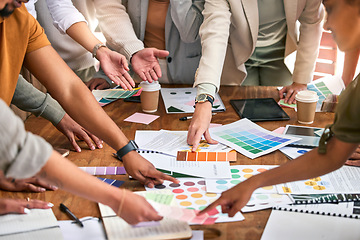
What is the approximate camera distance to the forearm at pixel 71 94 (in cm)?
139

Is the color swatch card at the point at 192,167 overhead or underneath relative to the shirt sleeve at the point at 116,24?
underneath

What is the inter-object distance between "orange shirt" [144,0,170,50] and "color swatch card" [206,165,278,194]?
1.07m

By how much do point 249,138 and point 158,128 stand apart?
14.7 inches

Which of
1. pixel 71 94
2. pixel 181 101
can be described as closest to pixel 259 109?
pixel 181 101

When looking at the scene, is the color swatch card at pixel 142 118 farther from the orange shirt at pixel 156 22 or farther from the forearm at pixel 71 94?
the orange shirt at pixel 156 22

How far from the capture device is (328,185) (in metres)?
1.25

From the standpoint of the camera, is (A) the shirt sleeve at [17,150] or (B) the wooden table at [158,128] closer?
(A) the shirt sleeve at [17,150]

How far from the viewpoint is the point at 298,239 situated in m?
1.00

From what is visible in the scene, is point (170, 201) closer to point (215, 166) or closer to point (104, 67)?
point (215, 166)

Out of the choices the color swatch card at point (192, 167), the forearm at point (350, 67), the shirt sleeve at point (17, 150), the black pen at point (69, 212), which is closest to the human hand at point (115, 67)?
the color swatch card at point (192, 167)

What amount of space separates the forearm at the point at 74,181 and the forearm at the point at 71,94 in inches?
16.9

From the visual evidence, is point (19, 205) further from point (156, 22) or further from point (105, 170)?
point (156, 22)

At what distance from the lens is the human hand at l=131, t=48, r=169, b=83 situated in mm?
1811

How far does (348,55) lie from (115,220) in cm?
187
